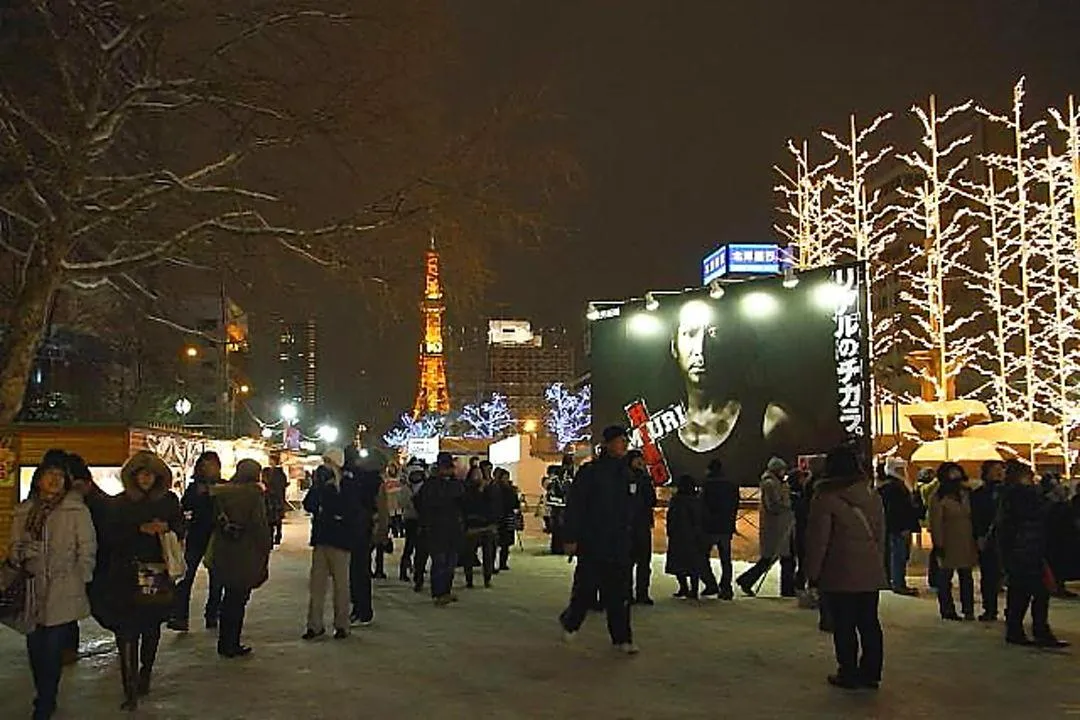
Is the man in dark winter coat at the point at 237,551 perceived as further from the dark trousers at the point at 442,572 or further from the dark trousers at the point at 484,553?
Answer: the dark trousers at the point at 484,553

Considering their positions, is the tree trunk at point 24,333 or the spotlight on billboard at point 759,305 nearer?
the tree trunk at point 24,333

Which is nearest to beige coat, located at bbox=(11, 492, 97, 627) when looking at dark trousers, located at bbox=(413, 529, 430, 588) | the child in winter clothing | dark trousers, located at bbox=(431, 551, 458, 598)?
dark trousers, located at bbox=(431, 551, 458, 598)

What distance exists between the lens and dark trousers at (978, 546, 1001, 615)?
1241 centimetres

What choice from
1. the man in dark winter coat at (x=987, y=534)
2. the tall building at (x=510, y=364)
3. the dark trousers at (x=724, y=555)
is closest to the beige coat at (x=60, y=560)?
the dark trousers at (x=724, y=555)

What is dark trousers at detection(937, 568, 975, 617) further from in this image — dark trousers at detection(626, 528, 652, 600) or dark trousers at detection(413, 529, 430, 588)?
dark trousers at detection(413, 529, 430, 588)

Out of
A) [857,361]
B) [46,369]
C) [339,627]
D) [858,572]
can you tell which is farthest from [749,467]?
[46,369]

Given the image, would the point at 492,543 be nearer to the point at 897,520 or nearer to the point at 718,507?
the point at 718,507

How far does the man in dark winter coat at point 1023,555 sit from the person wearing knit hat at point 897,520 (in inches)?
126

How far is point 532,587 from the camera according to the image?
52.6 ft

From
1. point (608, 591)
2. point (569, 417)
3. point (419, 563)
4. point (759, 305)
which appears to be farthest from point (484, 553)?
point (569, 417)

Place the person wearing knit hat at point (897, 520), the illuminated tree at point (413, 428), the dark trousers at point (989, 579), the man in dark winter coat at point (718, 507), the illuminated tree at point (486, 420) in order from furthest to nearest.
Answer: the illuminated tree at point (486, 420) → the illuminated tree at point (413, 428) → the man in dark winter coat at point (718, 507) → the person wearing knit hat at point (897, 520) → the dark trousers at point (989, 579)

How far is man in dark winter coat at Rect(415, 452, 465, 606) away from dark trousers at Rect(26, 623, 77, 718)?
6.52 meters

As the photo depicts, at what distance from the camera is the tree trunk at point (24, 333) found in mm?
14742

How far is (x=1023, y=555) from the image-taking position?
1048cm
